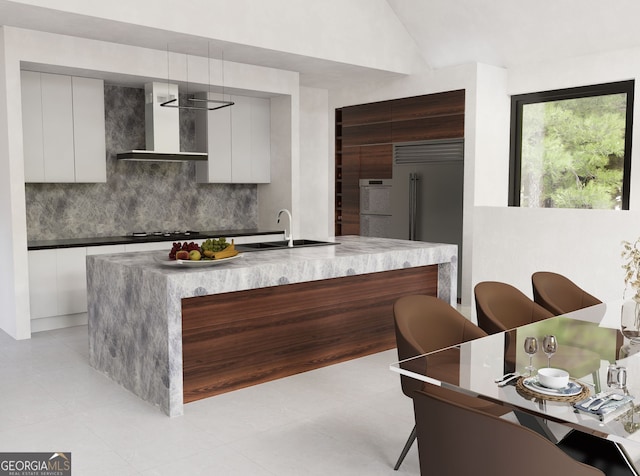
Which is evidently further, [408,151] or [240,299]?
[408,151]

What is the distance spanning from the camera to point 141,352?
387 cm

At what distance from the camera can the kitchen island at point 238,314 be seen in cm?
370

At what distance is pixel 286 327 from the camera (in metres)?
4.34

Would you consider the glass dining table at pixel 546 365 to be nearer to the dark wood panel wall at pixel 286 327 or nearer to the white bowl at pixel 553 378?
the white bowl at pixel 553 378

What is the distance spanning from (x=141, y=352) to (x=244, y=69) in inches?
154

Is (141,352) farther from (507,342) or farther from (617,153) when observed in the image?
(617,153)

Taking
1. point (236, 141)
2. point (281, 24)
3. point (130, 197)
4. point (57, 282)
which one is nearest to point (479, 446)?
point (57, 282)

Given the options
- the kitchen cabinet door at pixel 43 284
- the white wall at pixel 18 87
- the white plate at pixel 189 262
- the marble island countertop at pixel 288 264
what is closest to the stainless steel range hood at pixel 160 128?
the white wall at pixel 18 87

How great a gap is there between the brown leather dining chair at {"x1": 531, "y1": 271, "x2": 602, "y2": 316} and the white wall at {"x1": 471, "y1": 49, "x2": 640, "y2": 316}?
1.64 metres

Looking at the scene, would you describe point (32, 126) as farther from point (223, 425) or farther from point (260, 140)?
point (223, 425)

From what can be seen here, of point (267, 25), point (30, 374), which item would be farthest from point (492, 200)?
point (30, 374)

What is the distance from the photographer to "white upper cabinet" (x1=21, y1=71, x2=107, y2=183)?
5.80 meters

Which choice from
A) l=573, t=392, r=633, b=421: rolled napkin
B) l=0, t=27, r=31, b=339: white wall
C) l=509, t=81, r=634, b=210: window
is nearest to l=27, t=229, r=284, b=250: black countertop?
l=0, t=27, r=31, b=339: white wall

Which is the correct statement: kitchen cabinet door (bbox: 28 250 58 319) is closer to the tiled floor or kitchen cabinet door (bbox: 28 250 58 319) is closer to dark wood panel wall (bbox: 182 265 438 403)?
the tiled floor
